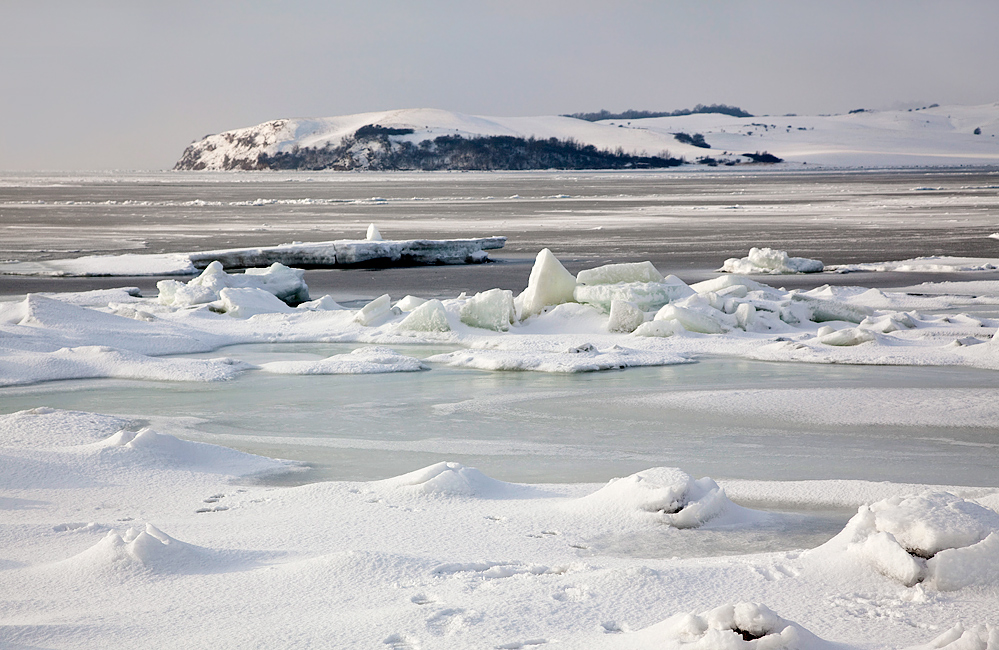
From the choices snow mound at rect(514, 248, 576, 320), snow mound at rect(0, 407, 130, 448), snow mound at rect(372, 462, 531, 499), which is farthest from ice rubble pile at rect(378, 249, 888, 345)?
snow mound at rect(372, 462, 531, 499)

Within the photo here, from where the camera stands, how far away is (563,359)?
7039 millimetres

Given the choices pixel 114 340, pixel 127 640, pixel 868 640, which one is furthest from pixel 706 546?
pixel 114 340

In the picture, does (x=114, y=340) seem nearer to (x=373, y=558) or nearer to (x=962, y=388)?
(x=373, y=558)

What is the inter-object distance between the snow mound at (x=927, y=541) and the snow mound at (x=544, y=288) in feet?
19.5

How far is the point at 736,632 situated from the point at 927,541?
34.5 inches

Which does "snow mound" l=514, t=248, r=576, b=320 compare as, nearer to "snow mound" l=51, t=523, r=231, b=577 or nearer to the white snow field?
the white snow field

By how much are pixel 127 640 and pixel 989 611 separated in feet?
6.86

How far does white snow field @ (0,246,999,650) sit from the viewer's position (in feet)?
7.85

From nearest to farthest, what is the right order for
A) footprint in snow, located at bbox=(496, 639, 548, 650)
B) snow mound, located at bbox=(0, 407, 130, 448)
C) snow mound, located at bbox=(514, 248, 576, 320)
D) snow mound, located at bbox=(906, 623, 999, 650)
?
snow mound, located at bbox=(906, 623, 999, 650) → footprint in snow, located at bbox=(496, 639, 548, 650) → snow mound, located at bbox=(0, 407, 130, 448) → snow mound, located at bbox=(514, 248, 576, 320)

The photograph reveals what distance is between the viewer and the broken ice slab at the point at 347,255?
14508 mm

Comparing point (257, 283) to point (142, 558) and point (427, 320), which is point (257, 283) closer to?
point (427, 320)

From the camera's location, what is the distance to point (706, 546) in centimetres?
310

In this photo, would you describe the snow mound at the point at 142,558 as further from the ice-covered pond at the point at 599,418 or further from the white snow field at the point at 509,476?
the ice-covered pond at the point at 599,418

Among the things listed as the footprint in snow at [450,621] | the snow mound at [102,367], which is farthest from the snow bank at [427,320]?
the footprint in snow at [450,621]
